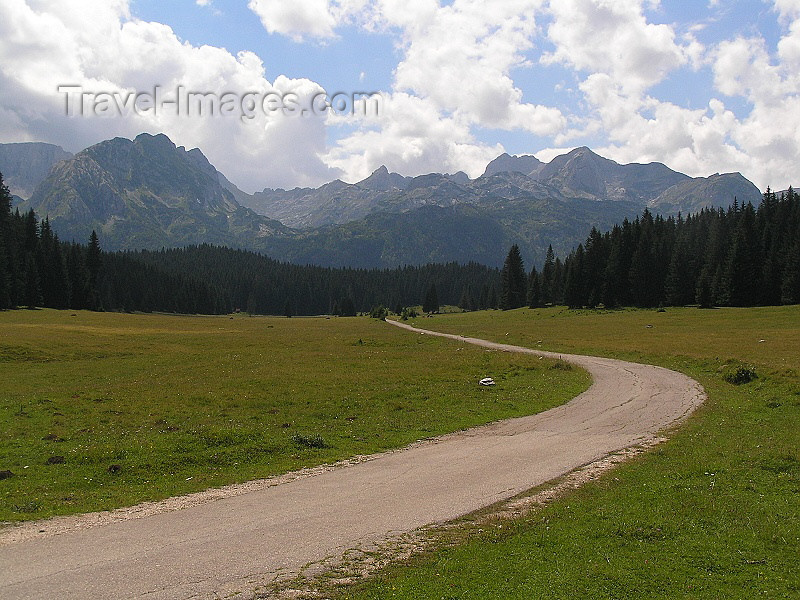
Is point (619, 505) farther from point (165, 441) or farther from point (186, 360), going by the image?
point (186, 360)

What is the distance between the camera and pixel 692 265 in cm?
12219

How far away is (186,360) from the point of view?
153 feet

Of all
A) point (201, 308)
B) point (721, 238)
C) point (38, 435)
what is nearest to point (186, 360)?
point (38, 435)

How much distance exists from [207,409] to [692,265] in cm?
12926

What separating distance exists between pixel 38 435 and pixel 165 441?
19.7 ft

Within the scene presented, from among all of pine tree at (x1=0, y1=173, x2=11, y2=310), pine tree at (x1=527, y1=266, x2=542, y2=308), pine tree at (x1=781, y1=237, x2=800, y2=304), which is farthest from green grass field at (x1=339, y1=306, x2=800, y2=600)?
pine tree at (x1=527, y1=266, x2=542, y2=308)

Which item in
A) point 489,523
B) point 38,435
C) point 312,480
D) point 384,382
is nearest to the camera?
point 489,523

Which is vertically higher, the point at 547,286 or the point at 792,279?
the point at 792,279

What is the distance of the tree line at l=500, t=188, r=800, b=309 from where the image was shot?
105 metres

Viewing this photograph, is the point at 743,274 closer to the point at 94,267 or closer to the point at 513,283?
the point at 513,283

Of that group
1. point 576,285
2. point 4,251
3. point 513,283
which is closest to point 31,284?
point 4,251

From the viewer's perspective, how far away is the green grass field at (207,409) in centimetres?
1503

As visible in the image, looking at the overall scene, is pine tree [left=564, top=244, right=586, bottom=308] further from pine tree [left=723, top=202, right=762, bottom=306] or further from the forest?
pine tree [left=723, top=202, right=762, bottom=306]

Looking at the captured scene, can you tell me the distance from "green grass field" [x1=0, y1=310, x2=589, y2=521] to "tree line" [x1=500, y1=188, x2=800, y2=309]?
85323mm
